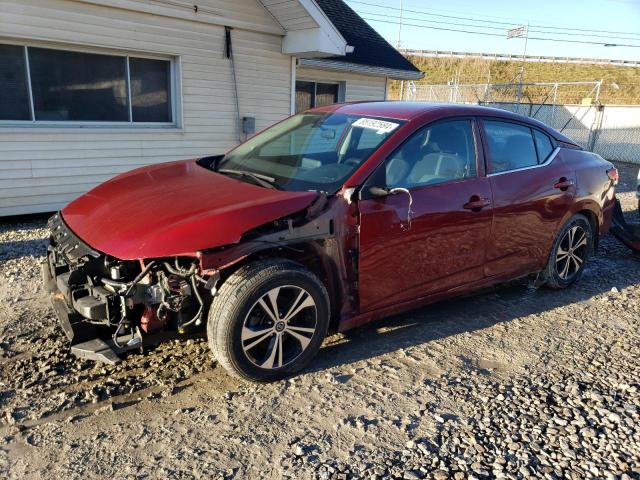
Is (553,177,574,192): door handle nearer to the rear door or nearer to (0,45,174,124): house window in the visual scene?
the rear door

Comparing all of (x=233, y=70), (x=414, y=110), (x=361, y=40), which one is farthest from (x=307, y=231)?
(x=361, y=40)

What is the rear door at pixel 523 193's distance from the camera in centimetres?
427

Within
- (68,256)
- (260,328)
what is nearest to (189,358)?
(260,328)

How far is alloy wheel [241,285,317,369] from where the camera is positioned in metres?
3.15

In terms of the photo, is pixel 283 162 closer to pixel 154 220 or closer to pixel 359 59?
pixel 154 220

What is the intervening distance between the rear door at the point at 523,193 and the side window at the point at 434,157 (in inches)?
9.3

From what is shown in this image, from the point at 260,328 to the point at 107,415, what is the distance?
99 cm

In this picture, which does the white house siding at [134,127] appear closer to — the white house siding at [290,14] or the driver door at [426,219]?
the white house siding at [290,14]

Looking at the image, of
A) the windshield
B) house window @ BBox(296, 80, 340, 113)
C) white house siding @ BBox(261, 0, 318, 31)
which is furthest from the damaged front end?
house window @ BBox(296, 80, 340, 113)

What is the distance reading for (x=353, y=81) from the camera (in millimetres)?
12023

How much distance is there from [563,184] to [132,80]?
253 inches

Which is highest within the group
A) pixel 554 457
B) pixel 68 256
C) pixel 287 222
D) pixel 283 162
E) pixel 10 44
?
pixel 10 44

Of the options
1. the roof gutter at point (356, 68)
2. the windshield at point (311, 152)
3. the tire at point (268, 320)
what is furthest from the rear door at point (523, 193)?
the roof gutter at point (356, 68)

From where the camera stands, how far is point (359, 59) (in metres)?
11.4
